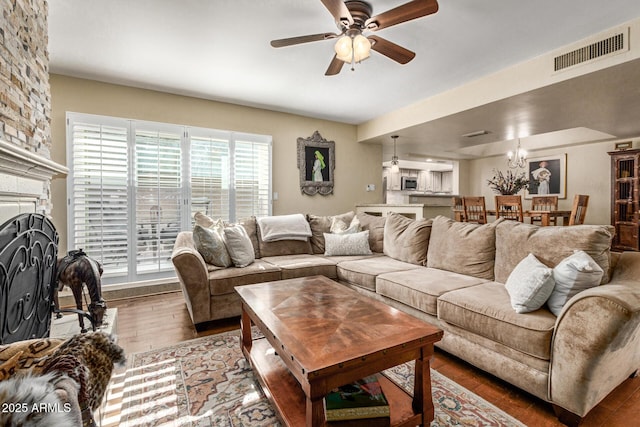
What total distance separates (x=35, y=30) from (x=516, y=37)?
3.55m

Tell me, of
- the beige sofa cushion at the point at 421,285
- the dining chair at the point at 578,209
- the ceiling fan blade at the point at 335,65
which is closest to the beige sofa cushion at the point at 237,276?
the beige sofa cushion at the point at 421,285

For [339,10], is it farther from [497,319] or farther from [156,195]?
[156,195]

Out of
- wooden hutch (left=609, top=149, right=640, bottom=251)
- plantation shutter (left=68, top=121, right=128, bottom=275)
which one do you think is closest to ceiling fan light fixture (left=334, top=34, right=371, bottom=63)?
plantation shutter (left=68, top=121, right=128, bottom=275)

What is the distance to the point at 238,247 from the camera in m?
3.04

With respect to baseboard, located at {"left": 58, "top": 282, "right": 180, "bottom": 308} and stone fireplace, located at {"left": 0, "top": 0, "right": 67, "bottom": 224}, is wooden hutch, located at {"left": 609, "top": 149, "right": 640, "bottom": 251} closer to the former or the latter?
baseboard, located at {"left": 58, "top": 282, "right": 180, "bottom": 308}

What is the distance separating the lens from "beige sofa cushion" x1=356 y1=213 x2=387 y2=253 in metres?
3.80

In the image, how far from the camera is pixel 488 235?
251 cm

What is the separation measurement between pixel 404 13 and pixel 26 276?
8.83ft

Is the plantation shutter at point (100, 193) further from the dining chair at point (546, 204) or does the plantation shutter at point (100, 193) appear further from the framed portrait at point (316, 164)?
the dining chair at point (546, 204)

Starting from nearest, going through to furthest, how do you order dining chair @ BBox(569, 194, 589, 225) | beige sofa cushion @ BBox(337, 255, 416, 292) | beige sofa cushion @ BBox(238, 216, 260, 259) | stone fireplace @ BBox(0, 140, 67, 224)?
stone fireplace @ BBox(0, 140, 67, 224) → beige sofa cushion @ BBox(337, 255, 416, 292) → beige sofa cushion @ BBox(238, 216, 260, 259) → dining chair @ BBox(569, 194, 589, 225)

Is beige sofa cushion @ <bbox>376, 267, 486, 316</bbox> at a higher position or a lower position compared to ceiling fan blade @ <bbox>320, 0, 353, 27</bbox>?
lower

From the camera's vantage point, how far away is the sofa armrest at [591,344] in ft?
4.31

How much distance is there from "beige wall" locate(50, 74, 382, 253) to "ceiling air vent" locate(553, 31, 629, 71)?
3120 mm

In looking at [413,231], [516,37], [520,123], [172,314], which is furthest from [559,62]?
[172,314]
